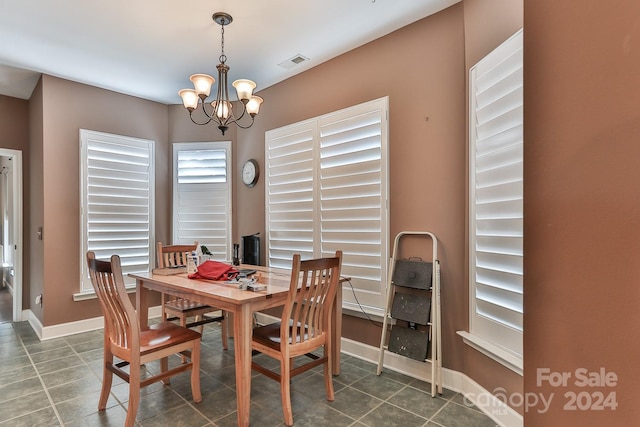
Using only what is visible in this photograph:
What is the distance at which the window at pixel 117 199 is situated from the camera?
3.97m

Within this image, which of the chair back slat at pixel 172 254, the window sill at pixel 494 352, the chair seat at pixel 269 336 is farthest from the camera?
the chair back slat at pixel 172 254

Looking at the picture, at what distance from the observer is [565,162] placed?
2.43ft

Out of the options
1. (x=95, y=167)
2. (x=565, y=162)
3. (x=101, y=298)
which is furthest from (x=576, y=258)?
(x=95, y=167)

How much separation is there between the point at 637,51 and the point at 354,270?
2643 millimetres

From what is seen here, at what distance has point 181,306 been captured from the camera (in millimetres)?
3006

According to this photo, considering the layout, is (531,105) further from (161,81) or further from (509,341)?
(161,81)

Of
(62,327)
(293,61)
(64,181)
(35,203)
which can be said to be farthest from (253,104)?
(62,327)

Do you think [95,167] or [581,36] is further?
[95,167]

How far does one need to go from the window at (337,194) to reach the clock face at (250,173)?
0.25 m

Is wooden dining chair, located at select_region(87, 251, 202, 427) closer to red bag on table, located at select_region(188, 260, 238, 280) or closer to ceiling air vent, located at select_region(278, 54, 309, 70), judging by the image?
red bag on table, located at select_region(188, 260, 238, 280)

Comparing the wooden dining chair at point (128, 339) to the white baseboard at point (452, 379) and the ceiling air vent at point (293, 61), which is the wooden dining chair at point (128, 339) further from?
the ceiling air vent at point (293, 61)

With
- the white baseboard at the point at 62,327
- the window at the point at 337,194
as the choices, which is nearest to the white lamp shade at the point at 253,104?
the window at the point at 337,194

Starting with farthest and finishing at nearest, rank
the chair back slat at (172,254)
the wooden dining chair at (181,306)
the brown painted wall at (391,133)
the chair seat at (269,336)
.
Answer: the chair back slat at (172,254) → the wooden dining chair at (181,306) → the brown painted wall at (391,133) → the chair seat at (269,336)

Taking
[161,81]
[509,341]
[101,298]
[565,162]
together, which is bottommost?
[509,341]
